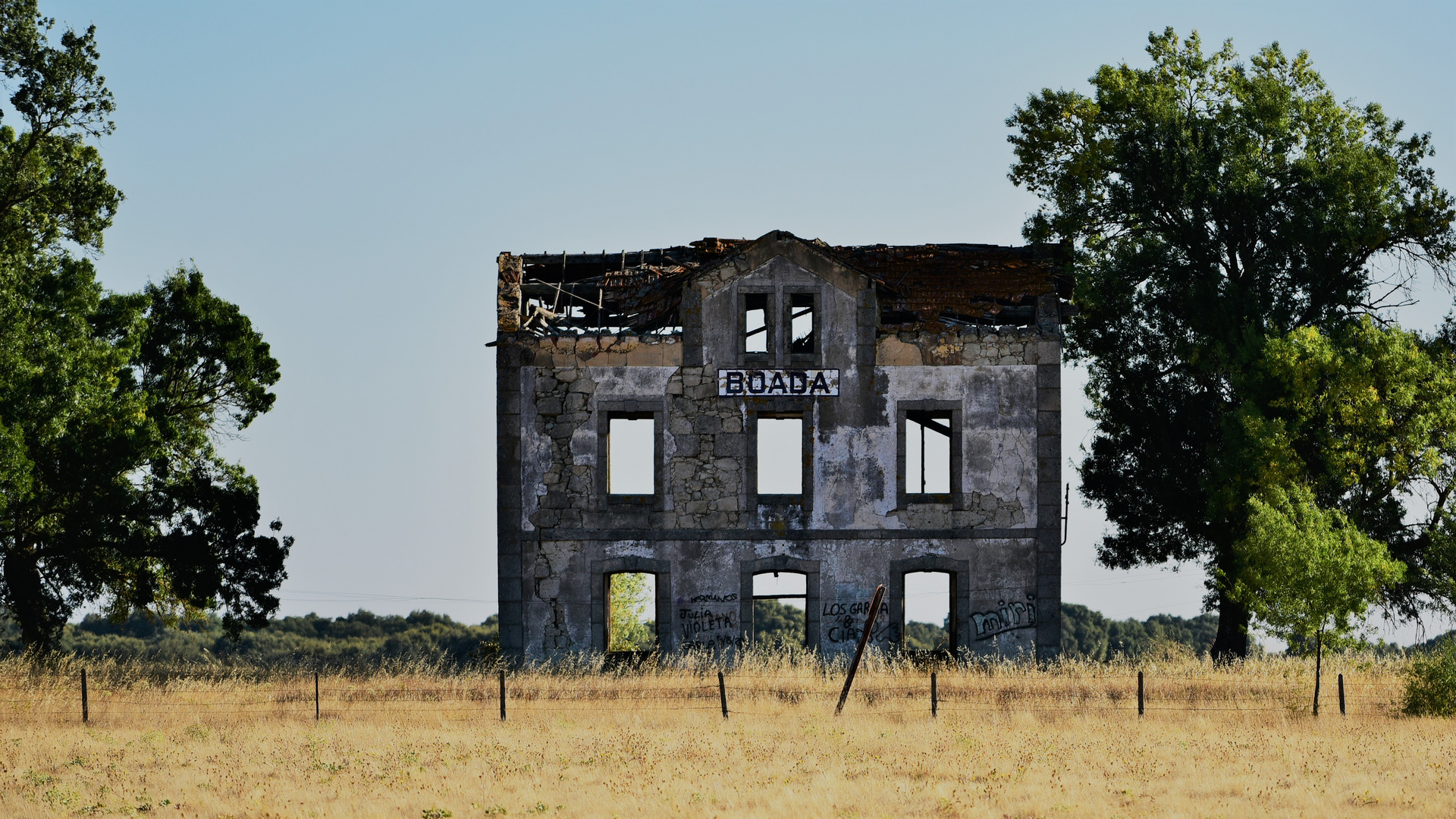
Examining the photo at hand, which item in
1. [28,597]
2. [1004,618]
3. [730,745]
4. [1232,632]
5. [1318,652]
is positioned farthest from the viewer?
[1232,632]

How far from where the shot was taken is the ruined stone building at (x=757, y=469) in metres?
31.2

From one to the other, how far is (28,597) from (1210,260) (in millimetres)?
25653

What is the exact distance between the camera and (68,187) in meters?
35.5

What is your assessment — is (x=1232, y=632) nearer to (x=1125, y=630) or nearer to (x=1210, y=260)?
(x=1210, y=260)

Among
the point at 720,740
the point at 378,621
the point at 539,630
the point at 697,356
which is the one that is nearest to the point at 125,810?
the point at 720,740

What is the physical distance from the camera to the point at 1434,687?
86.6 ft

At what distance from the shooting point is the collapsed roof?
32.4m

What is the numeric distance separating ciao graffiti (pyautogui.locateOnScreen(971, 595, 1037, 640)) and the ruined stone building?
3 cm

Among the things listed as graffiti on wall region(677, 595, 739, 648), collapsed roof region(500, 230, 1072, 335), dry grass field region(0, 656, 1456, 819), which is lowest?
dry grass field region(0, 656, 1456, 819)

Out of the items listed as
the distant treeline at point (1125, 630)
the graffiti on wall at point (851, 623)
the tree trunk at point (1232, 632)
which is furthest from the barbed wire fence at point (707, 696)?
the distant treeline at point (1125, 630)

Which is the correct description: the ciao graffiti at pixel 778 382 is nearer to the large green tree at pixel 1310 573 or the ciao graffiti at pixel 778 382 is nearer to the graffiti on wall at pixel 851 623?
the graffiti on wall at pixel 851 623

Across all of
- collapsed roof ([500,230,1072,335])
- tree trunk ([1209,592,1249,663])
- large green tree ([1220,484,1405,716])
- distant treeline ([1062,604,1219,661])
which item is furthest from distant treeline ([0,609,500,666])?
large green tree ([1220,484,1405,716])

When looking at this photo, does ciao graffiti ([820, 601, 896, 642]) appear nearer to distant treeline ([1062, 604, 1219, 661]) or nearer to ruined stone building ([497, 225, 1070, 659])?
ruined stone building ([497, 225, 1070, 659])

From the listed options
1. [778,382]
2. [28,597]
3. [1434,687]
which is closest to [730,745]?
[778,382]
